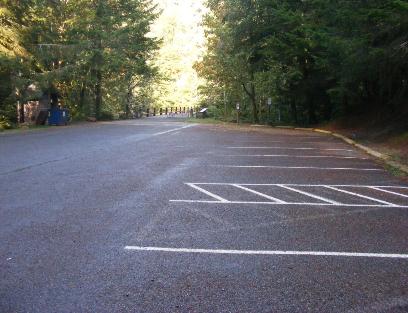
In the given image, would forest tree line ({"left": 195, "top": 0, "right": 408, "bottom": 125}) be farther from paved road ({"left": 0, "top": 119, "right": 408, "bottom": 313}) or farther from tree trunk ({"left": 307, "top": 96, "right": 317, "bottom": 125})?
paved road ({"left": 0, "top": 119, "right": 408, "bottom": 313})

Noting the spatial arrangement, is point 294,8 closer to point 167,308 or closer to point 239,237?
point 239,237

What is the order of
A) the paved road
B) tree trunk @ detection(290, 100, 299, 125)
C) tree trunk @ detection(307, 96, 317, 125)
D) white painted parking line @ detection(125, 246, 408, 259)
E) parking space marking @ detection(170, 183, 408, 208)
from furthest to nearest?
tree trunk @ detection(290, 100, 299, 125), tree trunk @ detection(307, 96, 317, 125), parking space marking @ detection(170, 183, 408, 208), white painted parking line @ detection(125, 246, 408, 259), the paved road

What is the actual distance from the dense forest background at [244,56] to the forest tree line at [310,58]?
0.22ft

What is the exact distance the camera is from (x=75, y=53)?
29.5m

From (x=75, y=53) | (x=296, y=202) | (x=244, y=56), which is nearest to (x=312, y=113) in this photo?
(x=244, y=56)

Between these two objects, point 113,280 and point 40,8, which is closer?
point 113,280

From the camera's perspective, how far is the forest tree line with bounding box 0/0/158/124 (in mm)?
25266

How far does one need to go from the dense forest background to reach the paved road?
7.00 meters

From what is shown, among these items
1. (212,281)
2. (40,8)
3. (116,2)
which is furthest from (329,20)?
(116,2)

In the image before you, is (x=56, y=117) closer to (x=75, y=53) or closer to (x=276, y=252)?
(x=75, y=53)

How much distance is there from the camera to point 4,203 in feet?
24.2

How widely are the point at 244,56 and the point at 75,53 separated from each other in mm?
11355

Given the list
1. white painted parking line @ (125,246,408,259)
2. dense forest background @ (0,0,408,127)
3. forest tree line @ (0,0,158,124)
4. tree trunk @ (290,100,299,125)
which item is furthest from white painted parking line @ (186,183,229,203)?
tree trunk @ (290,100,299,125)

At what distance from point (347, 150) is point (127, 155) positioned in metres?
7.94
